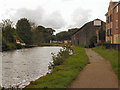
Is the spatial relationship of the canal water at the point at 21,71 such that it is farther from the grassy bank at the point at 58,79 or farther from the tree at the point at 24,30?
the tree at the point at 24,30

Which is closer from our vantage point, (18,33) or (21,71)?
(21,71)

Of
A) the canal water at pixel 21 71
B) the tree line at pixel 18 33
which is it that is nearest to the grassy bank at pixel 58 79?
the canal water at pixel 21 71

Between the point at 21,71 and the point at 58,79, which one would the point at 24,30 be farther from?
the point at 58,79

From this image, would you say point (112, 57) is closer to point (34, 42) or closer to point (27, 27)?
point (27, 27)

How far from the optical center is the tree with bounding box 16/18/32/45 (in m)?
68.6

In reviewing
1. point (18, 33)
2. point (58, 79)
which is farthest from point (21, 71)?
point (18, 33)

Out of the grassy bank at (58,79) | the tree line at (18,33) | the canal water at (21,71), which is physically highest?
the tree line at (18,33)

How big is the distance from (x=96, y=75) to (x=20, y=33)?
213 ft

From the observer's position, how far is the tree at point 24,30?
68625mm

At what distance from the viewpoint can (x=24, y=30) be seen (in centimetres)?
6906

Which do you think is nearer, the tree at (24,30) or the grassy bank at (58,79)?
the grassy bank at (58,79)

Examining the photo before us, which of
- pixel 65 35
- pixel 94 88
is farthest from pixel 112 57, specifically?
pixel 65 35

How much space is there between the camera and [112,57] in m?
4.56

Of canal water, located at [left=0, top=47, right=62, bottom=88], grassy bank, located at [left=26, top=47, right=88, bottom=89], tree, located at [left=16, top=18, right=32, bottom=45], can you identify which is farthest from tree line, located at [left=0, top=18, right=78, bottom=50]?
grassy bank, located at [left=26, top=47, right=88, bottom=89]
